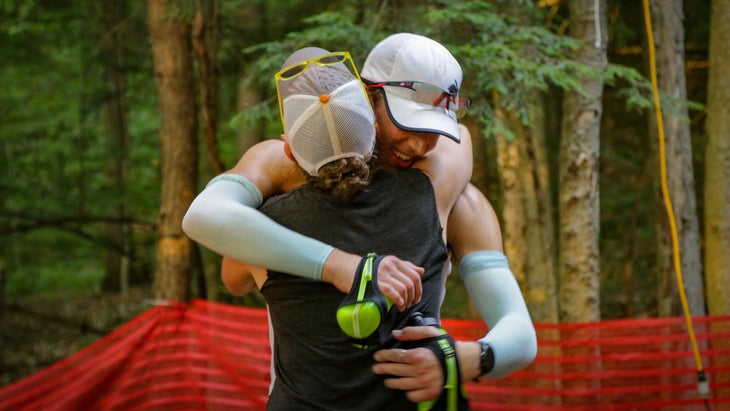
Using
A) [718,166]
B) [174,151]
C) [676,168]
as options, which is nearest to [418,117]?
[174,151]

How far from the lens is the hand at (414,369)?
146 centimetres

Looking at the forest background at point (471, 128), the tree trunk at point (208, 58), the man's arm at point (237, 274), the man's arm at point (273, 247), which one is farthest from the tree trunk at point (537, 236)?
the man's arm at point (273, 247)

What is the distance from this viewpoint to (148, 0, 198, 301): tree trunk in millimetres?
5758

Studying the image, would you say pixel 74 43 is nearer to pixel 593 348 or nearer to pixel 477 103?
pixel 477 103

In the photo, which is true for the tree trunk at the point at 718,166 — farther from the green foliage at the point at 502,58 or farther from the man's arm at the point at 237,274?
the man's arm at the point at 237,274

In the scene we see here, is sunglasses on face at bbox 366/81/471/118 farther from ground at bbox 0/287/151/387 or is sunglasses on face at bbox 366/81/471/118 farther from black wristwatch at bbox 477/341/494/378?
ground at bbox 0/287/151/387

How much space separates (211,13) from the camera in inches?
238

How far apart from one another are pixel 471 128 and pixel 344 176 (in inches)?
197

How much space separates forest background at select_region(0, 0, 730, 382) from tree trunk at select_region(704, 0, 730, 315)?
0.02 m

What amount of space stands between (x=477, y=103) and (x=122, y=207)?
19.9 ft

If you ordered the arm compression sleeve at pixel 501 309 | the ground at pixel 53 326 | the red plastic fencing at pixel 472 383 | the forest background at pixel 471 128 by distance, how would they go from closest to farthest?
the arm compression sleeve at pixel 501 309, the red plastic fencing at pixel 472 383, the forest background at pixel 471 128, the ground at pixel 53 326

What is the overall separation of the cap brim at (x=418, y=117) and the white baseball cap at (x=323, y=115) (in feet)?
0.50

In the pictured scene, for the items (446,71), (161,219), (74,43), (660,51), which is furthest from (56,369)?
(74,43)

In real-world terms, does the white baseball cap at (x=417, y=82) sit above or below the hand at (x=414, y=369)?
above
